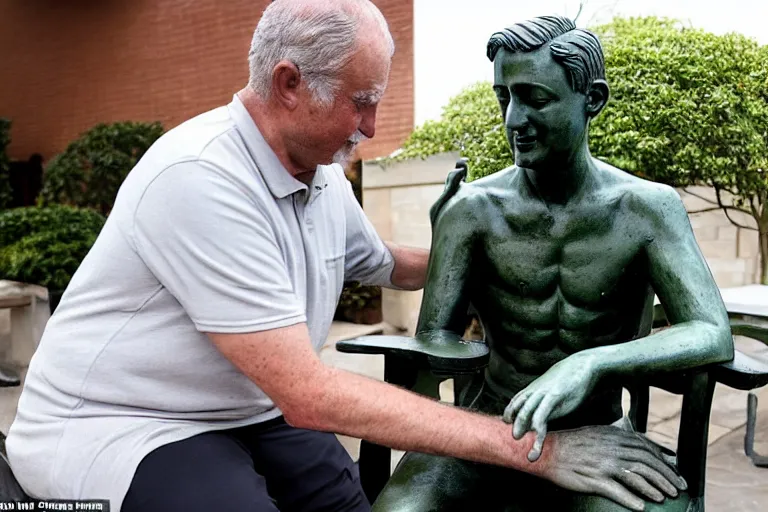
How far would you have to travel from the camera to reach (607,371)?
3.96ft

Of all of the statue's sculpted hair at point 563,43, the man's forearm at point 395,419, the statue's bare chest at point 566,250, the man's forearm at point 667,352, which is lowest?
the man's forearm at point 395,419

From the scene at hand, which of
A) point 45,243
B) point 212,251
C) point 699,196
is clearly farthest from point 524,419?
point 45,243

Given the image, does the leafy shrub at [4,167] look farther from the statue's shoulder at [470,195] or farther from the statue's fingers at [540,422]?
the statue's fingers at [540,422]

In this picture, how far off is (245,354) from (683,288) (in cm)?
84

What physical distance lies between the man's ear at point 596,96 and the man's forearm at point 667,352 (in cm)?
44

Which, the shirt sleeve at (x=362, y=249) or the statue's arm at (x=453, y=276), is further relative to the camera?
the shirt sleeve at (x=362, y=249)

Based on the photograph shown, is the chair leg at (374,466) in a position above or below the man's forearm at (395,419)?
below

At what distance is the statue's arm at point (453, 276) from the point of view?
58.7 inches

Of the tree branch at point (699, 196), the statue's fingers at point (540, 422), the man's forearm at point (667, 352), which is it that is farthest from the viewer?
the tree branch at point (699, 196)

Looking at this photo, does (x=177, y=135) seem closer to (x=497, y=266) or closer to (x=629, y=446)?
(x=497, y=266)

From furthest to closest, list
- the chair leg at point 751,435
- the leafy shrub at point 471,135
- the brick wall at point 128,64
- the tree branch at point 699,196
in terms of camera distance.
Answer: the brick wall at point 128,64 < the tree branch at point 699,196 < the leafy shrub at point 471,135 < the chair leg at point 751,435

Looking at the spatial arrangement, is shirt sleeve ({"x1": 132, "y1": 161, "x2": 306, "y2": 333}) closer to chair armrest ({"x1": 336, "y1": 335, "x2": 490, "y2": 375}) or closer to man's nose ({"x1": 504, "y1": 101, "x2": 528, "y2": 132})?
chair armrest ({"x1": 336, "y1": 335, "x2": 490, "y2": 375})

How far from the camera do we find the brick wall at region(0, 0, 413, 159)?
5855mm

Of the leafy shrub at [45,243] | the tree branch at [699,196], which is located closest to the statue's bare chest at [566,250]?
the tree branch at [699,196]
